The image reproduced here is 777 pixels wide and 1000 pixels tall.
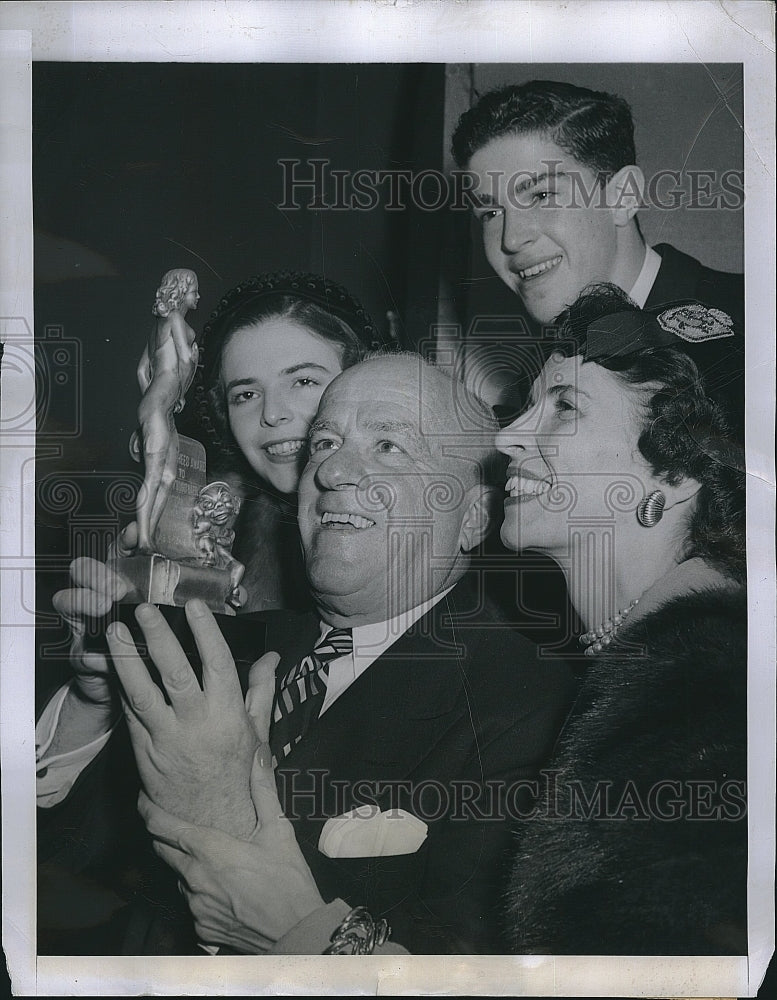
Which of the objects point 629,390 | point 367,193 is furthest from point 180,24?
point 629,390

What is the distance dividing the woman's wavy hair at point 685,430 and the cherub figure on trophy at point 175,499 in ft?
2.59

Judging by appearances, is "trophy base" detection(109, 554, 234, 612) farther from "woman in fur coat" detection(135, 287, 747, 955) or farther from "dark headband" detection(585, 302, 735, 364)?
"dark headband" detection(585, 302, 735, 364)

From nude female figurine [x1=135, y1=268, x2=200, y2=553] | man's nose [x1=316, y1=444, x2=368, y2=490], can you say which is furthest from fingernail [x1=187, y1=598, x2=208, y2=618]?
man's nose [x1=316, y1=444, x2=368, y2=490]

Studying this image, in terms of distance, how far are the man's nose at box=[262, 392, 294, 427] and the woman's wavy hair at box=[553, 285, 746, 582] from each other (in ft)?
1.91

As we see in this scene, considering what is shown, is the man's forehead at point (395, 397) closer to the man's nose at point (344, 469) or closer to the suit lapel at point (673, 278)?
the man's nose at point (344, 469)

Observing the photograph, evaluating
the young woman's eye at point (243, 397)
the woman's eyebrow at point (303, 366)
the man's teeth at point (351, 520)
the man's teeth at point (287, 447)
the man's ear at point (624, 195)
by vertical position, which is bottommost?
the man's teeth at point (351, 520)

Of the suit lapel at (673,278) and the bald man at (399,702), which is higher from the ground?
the suit lapel at (673,278)

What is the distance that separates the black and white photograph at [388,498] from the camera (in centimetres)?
174

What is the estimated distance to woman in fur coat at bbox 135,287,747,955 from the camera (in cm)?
174

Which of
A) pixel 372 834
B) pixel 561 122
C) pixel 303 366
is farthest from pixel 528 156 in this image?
pixel 372 834

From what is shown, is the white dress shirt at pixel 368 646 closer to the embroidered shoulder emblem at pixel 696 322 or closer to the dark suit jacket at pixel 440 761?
the dark suit jacket at pixel 440 761

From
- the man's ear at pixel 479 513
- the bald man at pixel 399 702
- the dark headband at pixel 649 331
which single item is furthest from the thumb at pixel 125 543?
the dark headband at pixel 649 331

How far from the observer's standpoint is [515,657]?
1.74 meters

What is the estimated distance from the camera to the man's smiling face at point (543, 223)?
1.77 meters
